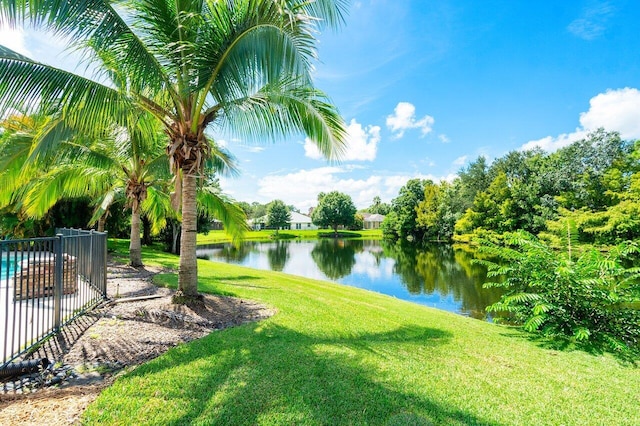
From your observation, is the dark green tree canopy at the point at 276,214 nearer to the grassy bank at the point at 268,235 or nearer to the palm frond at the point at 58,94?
the grassy bank at the point at 268,235

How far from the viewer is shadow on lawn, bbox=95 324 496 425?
2805mm

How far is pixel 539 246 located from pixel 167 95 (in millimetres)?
8897

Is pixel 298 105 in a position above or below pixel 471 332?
above

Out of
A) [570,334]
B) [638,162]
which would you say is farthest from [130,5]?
[638,162]

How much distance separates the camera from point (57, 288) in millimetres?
4492

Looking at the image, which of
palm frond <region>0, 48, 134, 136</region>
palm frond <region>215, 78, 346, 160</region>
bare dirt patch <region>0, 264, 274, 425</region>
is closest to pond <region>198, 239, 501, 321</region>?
palm frond <region>215, 78, 346, 160</region>

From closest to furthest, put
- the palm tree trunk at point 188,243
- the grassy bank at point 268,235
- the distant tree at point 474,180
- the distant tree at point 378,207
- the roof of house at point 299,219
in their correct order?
the palm tree trunk at point 188,243, the distant tree at point 474,180, the grassy bank at point 268,235, the roof of house at point 299,219, the distant tree at point 378,207

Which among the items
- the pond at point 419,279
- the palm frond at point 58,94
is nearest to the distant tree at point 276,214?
the pond at point 419,279

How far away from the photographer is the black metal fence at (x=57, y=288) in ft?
13.5

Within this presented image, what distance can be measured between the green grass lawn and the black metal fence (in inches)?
77.9

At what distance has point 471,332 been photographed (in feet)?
21.8

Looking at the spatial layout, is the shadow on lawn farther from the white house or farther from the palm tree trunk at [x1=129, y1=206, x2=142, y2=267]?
the white house

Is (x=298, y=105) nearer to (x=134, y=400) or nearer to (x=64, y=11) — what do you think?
(x=64, y=11)

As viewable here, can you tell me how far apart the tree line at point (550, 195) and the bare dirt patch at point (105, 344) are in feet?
54.1
